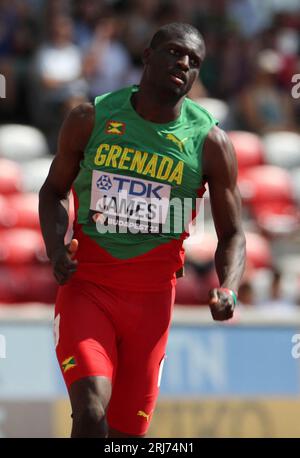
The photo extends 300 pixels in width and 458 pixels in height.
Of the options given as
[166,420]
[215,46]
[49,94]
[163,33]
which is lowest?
[166,420]

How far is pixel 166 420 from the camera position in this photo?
8.47m

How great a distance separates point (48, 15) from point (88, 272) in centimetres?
749

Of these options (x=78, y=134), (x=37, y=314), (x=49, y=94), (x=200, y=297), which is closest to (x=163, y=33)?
(x=78, y=134)

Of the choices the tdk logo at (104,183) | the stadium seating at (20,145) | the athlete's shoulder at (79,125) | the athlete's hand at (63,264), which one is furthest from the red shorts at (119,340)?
the stadium seating at (20,145)

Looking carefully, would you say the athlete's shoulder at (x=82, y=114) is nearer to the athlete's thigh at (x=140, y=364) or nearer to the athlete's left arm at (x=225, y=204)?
the athlete's left arm at (x=225, y=204)

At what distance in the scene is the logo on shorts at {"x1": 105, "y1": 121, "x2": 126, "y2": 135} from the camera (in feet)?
18.3

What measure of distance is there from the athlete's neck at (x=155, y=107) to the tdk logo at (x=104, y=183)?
366mm

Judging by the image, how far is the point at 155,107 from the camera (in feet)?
18.4

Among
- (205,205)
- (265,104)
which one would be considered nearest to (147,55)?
(205,205)

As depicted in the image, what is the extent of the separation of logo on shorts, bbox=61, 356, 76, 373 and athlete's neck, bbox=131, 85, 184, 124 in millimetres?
1266

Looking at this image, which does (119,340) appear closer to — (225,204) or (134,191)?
(134,191)

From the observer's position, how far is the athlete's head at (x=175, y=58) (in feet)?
17.8

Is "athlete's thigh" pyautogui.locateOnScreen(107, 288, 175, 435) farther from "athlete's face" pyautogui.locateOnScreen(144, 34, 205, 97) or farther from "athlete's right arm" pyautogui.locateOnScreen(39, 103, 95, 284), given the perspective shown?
"athlete's face" pyautogui.locateOnScreen(144, 34, 205, 97)

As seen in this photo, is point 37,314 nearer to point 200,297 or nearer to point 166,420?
point 166,420
